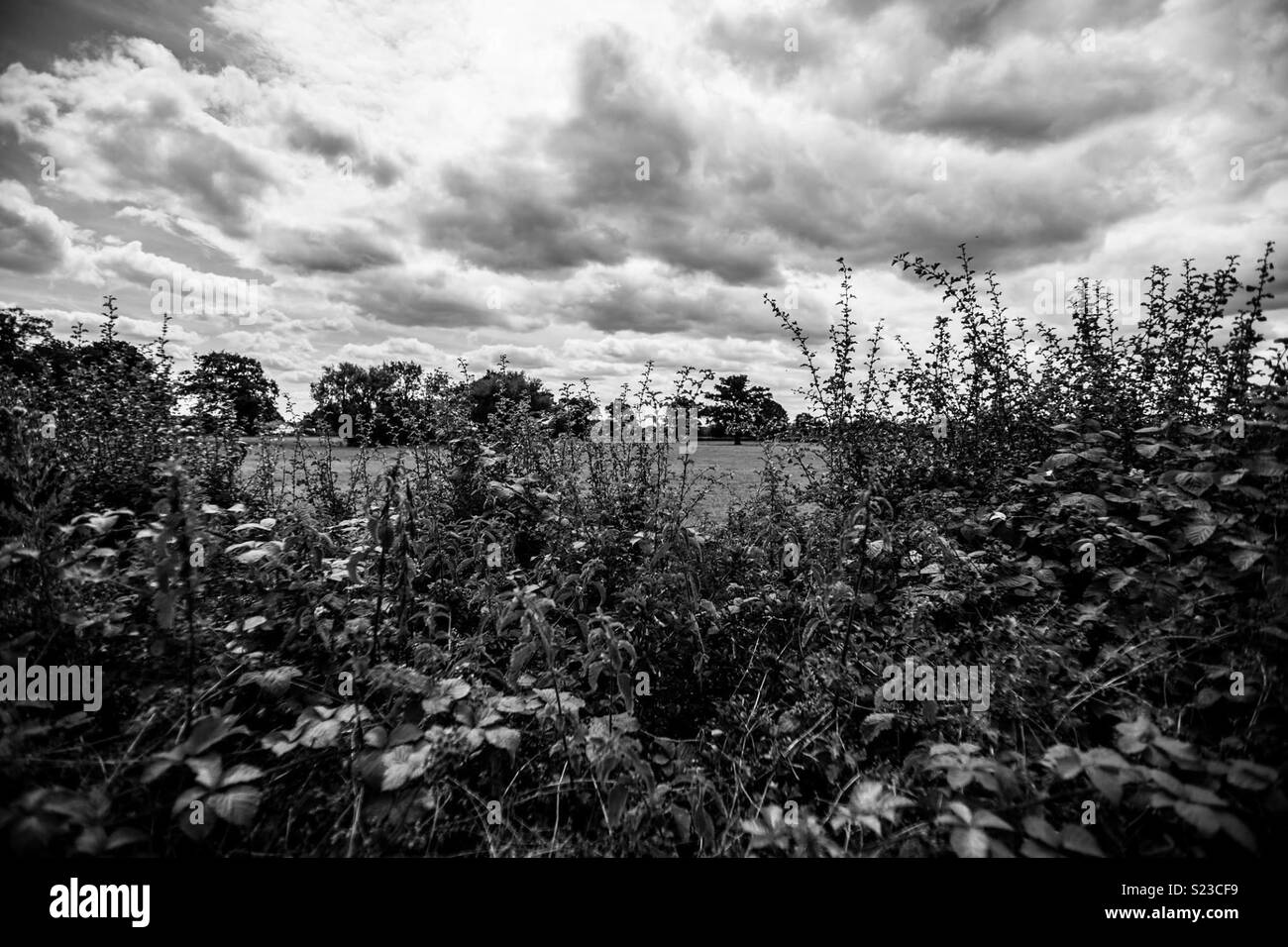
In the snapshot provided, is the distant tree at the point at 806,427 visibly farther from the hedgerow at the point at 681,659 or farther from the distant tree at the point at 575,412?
the distant tree at the point at 575,412

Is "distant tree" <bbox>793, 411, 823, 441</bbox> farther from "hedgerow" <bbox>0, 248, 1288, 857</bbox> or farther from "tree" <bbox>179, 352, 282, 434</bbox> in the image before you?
"tree" <bbox>179, 352, 282, 434</bbox>

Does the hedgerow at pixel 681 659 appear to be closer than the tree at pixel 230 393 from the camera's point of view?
Yes

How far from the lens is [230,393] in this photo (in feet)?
21.4

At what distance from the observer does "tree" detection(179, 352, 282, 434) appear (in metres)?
6.00

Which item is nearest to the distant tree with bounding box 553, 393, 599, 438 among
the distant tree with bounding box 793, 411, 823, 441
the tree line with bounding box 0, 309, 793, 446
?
the tree line with bounding box 0, 309, 793, 446

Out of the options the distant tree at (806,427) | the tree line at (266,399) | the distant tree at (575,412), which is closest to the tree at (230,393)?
the tree line at (266,399)

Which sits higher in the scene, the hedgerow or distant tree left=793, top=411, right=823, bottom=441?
distant tree left=793, top=411, right=823, bottom=441

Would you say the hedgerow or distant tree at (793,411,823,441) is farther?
distant tree at (793,411,823,441)

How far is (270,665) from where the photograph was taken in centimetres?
295

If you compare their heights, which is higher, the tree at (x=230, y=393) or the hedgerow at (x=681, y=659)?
the tree at (x=230, y=393)

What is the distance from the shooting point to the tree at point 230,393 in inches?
236
